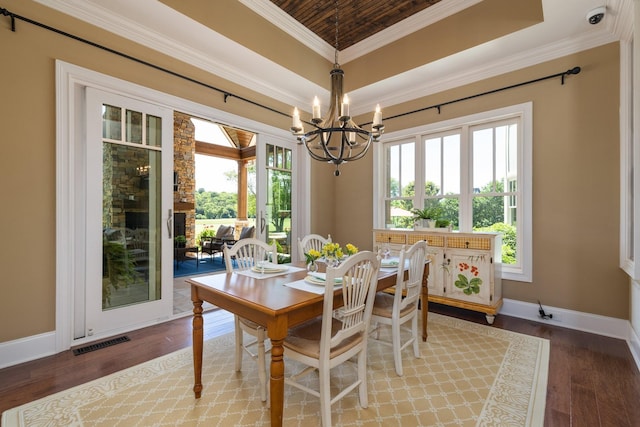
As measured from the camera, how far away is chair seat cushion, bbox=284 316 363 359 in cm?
162

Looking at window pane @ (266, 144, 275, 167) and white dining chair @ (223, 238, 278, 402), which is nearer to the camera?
white dining chair @ (223, 238, 278, 402)

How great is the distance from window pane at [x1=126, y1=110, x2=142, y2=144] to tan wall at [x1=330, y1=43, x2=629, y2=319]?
410cm

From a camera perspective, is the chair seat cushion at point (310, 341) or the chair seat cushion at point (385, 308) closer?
the chair seat cushion at point (310, 341)

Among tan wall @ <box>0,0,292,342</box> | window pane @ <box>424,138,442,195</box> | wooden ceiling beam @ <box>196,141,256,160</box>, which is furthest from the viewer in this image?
wooden ceiling beam @ <box>196,141,256,160</box>

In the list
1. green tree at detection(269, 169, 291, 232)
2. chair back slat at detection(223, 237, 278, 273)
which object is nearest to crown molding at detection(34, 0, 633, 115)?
green tree at detection(269, 169, 291, 232)

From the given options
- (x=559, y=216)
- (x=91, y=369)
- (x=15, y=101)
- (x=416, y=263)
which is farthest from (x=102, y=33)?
(x=559, y=216)

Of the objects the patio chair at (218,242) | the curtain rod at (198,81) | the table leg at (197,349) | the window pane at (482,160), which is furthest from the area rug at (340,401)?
the patio chair at (218,242)

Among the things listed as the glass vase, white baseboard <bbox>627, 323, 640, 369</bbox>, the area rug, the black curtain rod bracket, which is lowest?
the area rug

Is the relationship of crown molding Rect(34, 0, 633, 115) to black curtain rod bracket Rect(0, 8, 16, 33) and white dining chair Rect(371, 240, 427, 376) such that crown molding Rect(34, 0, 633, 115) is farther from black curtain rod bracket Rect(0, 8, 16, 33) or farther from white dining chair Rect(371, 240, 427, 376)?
white dining chair Rect(371, 240, 427, 376)

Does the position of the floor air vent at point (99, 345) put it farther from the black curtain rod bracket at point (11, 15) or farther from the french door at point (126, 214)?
the black curtain rod bracket at point (11, 15)

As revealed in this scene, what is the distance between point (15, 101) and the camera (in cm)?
228

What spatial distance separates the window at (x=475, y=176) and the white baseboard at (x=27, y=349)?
4169mm

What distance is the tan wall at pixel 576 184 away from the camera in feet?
9.36

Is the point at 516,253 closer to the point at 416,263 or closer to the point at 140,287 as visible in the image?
the point at 416,263
